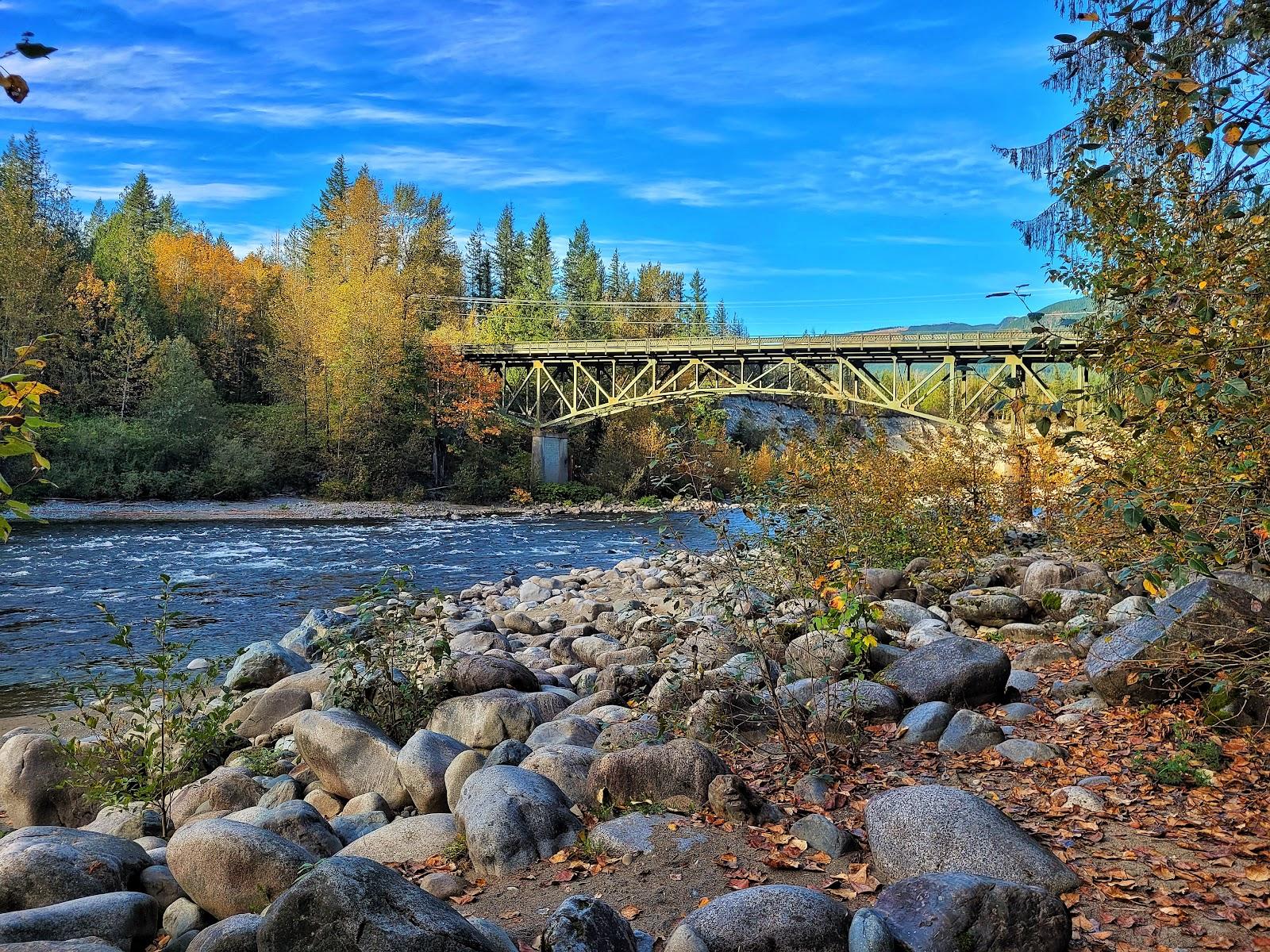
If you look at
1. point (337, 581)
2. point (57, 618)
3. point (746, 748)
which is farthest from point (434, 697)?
point (337, 581)

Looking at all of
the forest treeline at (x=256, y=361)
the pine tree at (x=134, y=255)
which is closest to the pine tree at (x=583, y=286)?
the forest treeline at (x=256, y=361)

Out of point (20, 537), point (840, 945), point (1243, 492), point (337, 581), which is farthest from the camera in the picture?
point (20, 537)

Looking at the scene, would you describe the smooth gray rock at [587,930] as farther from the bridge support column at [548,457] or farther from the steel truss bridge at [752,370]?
the bridge support column at [548,457]

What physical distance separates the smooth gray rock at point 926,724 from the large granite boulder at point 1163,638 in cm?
90

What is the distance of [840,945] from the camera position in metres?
2.78

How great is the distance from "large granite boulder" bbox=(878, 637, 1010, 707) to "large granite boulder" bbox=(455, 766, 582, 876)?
229cm

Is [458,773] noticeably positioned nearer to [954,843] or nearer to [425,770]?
[425,770]

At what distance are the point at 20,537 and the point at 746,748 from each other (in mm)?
21861

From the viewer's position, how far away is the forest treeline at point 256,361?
3033cm

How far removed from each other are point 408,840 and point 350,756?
1.11 meters

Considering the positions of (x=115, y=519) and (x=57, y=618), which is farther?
(x=115, y=519)

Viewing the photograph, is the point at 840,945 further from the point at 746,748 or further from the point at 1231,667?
the point at 1231,667

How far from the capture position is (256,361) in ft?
146

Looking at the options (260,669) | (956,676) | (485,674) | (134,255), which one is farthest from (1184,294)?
(134,255)
